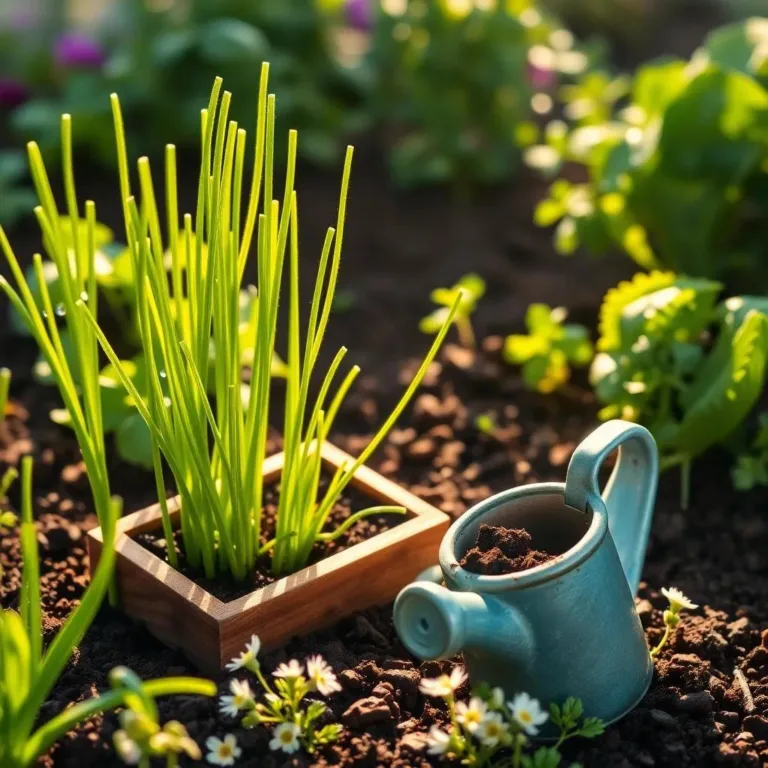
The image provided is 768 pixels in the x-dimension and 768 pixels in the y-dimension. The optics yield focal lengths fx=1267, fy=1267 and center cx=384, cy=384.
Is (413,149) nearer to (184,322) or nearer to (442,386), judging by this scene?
(442,386)

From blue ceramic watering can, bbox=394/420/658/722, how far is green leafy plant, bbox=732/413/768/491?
46cm

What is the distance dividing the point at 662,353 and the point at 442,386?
53 cm

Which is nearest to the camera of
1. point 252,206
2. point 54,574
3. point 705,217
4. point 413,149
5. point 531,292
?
point 252,206

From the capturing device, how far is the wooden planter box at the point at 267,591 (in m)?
1.57

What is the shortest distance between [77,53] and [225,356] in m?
2.00

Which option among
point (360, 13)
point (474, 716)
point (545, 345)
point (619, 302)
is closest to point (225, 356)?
point (474, 716)

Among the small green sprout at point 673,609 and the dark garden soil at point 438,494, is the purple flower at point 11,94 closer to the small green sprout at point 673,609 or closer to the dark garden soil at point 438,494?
the dark garden soil at point 438,494

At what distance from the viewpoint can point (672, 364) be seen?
2037 millimetres

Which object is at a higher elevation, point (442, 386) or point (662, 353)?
point (662, 353)

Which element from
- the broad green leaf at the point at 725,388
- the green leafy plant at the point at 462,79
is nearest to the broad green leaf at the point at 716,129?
the broad green leaf at the point at 725,388

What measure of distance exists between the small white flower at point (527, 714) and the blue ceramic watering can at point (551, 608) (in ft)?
0.20

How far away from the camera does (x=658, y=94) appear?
255cm

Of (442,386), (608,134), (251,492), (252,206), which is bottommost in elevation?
(442,386)

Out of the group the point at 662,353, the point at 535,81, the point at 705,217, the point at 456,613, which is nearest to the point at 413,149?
the point at 535,81
